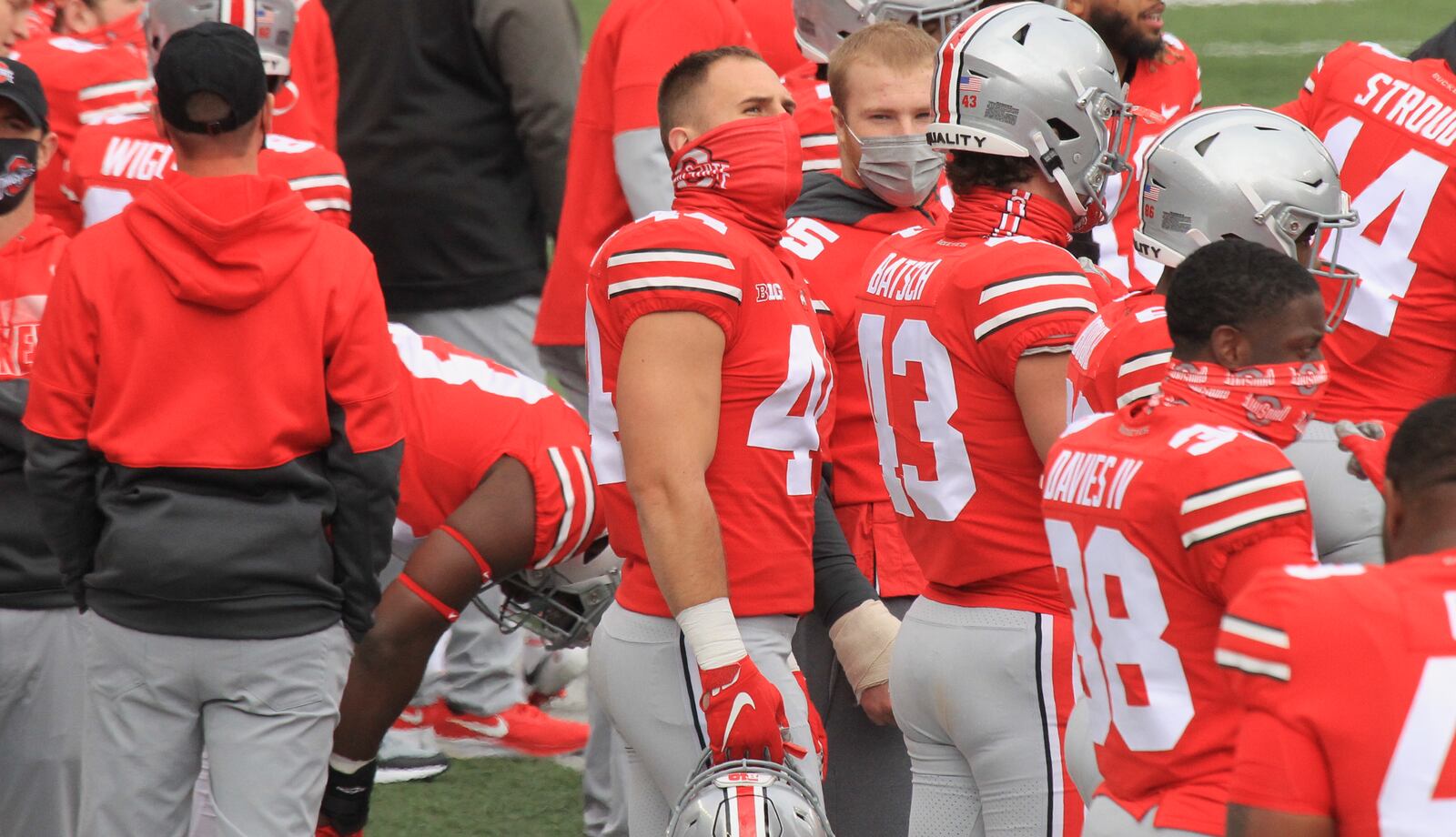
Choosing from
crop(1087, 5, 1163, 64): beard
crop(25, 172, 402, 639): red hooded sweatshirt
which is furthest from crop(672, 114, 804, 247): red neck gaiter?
crop(1087, 5, 1163, 64): beard

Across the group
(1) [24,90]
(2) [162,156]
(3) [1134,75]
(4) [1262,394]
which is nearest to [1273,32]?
(3) [1134,75]

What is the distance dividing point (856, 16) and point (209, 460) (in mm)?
2339

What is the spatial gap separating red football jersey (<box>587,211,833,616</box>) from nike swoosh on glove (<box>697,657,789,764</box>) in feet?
0.75

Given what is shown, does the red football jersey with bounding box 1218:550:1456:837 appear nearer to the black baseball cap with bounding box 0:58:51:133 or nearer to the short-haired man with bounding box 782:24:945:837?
the short-haired man with bounding box 782:24:945:837

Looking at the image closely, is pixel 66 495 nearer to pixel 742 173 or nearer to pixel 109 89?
pixel 742 173

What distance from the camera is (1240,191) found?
10.8 ft

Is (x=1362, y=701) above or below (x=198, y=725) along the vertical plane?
above

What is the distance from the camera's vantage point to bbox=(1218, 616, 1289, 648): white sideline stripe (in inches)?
82.4

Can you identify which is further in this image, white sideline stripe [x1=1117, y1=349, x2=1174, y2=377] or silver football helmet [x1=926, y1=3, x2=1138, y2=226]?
silver football helmet [x1=926, y1=3, x2=1138, y2=226]

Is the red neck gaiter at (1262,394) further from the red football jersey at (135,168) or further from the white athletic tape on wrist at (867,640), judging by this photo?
the red football jersey at (135,168)

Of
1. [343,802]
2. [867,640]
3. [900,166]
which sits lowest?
[343,802]

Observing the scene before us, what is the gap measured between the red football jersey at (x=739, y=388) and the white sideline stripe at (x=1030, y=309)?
1.39 ft

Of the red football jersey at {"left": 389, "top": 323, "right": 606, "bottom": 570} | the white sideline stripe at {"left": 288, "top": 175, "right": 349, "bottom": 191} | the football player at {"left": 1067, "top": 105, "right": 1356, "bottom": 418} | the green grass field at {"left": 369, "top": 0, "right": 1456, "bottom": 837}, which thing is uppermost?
the football player at {"left": 1067, "top": 105, "right": 1356, "bottom": 418}

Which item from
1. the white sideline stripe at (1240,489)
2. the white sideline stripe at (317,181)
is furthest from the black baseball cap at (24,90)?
the white sideline stripe at (1240,489)
